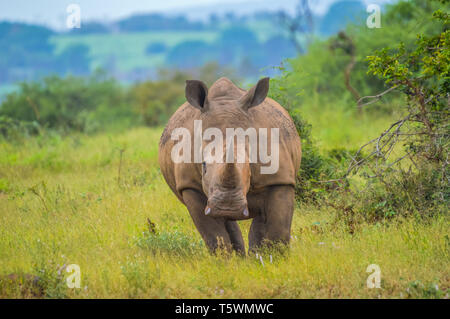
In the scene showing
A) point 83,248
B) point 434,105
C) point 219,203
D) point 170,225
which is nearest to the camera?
point 219,203

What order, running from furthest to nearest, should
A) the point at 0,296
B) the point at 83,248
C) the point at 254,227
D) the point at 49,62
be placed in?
1. the point at 49,62
2. the point at 83,248
3. the point at 254,227
4. the point at 0,296

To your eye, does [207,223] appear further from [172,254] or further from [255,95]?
[255,95]

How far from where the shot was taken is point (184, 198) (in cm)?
565

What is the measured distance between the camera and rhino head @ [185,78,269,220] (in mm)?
4664

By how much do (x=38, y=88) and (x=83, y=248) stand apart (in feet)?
56.6

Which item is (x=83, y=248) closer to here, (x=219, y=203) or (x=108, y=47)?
(x=219, y=203)

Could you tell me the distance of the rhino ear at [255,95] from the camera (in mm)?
5270

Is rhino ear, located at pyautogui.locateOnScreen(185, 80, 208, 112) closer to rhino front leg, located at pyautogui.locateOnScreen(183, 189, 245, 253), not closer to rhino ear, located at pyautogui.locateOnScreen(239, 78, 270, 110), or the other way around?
rhino ear, located at pyautogui.locateOnScreen(239, 78, 270, 110)

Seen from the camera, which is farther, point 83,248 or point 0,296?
point 83,248

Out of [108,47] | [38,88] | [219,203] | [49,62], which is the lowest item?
[219,203]

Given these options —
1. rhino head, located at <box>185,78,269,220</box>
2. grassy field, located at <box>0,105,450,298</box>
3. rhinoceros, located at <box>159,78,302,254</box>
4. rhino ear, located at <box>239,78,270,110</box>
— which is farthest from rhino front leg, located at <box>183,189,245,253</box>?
rhino ear, located at <box>239,78,270,110</box>

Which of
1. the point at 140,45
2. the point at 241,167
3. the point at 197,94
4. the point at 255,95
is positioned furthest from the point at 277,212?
the point at 140,45

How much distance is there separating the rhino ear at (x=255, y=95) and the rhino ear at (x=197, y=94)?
1.05 ft
